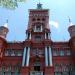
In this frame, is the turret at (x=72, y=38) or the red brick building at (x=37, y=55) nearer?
the red brick building at (x=37, y=55)

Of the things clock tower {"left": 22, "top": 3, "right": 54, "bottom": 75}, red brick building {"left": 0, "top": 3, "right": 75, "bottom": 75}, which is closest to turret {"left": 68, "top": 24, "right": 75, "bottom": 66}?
red brick building {"left": 0, "top": 3, "right": 75, "bottom": 75}

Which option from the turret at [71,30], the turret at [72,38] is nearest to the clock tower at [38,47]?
the turret at [72,38]

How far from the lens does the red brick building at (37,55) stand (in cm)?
3412

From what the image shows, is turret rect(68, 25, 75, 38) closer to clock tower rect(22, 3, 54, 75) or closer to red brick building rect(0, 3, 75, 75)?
red brick building rect(0, 3, 75, 75)

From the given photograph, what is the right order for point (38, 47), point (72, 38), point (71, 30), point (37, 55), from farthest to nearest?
point (71, 30)
point (38, 47)
point (72, 38)
point (37, 55)

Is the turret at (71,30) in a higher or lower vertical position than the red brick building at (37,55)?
higher

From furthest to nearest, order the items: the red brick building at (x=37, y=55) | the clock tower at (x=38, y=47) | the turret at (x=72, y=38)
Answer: the turret at (x=72, y=38) < the red brick building at (x=37, y=55) < the clock tower at (x=38, y=47)

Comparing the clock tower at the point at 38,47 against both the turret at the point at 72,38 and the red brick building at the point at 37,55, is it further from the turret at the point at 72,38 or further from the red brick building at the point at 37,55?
the turret at the point at 72,38

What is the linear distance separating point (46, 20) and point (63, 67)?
1328cm

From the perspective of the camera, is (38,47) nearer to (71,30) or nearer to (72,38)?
(72,38)

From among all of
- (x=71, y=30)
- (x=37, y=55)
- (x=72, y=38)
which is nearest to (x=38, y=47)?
(x=37, y=55)

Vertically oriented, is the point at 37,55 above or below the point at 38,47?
below

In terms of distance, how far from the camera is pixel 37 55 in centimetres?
3591

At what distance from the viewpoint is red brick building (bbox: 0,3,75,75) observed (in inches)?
1344
